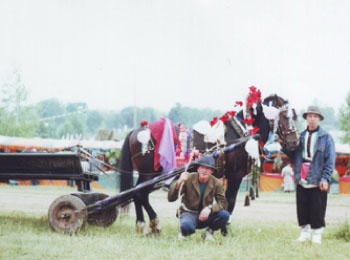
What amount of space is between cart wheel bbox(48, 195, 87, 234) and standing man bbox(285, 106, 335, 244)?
2.77 m

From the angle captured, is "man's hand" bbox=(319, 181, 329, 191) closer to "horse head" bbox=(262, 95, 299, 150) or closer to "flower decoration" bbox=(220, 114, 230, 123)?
"horse head" bbox=(262, 95, 299, 150)

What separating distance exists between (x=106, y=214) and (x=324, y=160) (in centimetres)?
329

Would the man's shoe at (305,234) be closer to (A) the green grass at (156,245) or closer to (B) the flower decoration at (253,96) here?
(A) the green grass at (156,245)

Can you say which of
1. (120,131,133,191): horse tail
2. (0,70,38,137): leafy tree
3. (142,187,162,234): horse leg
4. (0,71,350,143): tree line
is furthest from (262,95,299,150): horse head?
(0,70,38,137): leafy tree

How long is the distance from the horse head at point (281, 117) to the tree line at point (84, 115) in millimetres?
1007

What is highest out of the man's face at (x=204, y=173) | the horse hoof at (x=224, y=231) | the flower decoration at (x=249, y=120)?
the flower decoration at (x=249, y=120)

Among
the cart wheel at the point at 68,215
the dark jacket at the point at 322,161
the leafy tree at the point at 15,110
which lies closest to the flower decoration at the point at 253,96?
the dark jacket at the point at 322,161

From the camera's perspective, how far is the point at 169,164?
18.3 feet

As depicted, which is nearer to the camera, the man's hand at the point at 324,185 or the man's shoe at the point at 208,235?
the man's hand at the point at 324,185

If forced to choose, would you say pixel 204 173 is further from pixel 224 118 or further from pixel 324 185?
pixel 324 185

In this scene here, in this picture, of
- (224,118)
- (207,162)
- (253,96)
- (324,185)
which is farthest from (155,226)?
(324,185)

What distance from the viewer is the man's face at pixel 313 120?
4.64 m

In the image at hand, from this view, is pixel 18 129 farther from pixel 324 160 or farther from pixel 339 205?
pixel 324 160

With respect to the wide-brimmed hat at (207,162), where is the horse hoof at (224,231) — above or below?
below
